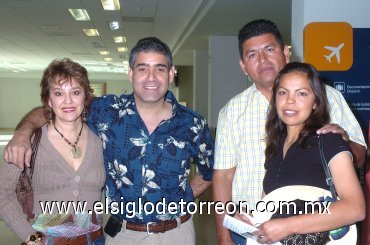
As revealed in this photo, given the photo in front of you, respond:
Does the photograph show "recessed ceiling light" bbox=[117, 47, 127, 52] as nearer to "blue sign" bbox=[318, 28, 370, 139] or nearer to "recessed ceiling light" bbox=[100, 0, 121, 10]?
"recessed ceiling light" bbox=[100, 0, 121, 10]

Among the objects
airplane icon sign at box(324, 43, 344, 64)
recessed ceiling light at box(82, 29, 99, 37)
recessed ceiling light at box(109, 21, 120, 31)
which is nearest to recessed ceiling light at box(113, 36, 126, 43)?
recessed ceiling light at box(82, 29, 99, 37)

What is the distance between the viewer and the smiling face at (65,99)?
174 centimetres

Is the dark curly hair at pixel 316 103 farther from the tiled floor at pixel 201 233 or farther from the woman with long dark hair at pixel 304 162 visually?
the tiled floor at pixel 201 233

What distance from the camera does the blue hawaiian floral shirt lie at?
182 centimetres

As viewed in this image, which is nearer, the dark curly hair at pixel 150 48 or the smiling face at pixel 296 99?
the smiling face at pixel 296 99

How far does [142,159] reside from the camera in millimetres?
1834

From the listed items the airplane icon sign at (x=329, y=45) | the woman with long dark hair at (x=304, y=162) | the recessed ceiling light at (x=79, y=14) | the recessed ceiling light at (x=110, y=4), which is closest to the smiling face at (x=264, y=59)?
the woman with long dark hair at (x=304, y=162)

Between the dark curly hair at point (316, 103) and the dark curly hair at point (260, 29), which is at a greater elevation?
the dark curly hair at point (260, 29)

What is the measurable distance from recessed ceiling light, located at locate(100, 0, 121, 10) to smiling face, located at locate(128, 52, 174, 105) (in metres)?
5.00

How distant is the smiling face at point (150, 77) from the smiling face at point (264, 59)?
1.50ft

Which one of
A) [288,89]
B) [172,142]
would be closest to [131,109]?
[172,142]

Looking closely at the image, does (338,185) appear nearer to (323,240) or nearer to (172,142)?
(323,240)

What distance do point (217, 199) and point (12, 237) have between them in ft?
9.45

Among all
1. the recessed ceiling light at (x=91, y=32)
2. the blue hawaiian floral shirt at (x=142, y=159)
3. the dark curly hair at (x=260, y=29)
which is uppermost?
the recessed ceiling light at (x=91, y=32)
